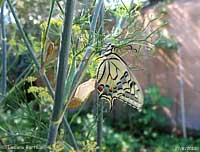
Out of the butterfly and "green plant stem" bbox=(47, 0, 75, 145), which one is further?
the butterfly

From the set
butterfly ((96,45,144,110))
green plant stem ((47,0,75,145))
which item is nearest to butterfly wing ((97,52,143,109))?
butterfly ((96,45,144,110))

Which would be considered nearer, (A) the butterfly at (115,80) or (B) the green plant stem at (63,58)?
(B) the green plant stem at (63,58)

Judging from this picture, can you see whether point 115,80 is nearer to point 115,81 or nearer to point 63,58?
point 115,81

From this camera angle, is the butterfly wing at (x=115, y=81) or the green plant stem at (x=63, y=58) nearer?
the green plant stem at (x=63, y=58)

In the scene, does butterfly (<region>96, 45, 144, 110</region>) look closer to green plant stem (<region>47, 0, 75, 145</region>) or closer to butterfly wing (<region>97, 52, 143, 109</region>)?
butterfly wing (<region>97, 52, 143, 109</region>)

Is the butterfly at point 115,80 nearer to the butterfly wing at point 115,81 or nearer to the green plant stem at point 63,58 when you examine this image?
the butterfly wing at point 115,81

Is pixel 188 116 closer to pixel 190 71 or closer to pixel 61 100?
pixel 190 71

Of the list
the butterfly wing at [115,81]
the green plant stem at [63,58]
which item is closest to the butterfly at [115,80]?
the butterfly wing at [115,81]
